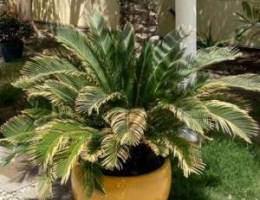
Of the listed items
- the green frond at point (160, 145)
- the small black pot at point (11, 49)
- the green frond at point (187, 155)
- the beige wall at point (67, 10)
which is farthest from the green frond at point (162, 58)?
the beige wall at point (67, 10)

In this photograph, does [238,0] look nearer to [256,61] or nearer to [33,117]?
[256,61]

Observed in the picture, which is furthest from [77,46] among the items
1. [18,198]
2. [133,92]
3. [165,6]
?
[165,6]

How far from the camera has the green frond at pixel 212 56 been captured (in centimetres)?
486

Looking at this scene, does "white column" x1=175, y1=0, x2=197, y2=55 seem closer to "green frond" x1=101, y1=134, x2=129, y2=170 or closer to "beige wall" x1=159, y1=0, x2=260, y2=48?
"green frond" x1=101, y1=134, x2=129, y2=170

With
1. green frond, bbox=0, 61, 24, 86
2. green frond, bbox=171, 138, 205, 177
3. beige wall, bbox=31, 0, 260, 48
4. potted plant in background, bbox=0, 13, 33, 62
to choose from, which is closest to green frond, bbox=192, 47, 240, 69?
green frond, bbox=171, 138, 205, 177

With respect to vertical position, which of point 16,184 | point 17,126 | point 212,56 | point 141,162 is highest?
point 212,56

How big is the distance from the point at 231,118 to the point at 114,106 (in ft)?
3.26

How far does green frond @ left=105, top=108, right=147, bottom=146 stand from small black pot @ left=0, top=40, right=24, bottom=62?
7344 millimetres

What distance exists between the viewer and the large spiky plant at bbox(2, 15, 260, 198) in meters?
4.18

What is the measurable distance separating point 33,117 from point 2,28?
22.4 feet

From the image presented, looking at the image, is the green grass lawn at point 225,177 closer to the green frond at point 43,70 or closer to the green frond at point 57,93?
the green frond at point 57,93

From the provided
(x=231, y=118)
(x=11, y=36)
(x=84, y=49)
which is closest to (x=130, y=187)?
(x=231, y=118)

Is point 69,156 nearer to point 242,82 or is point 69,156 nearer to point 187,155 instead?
point 187,155

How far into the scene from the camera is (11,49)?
11273mm
